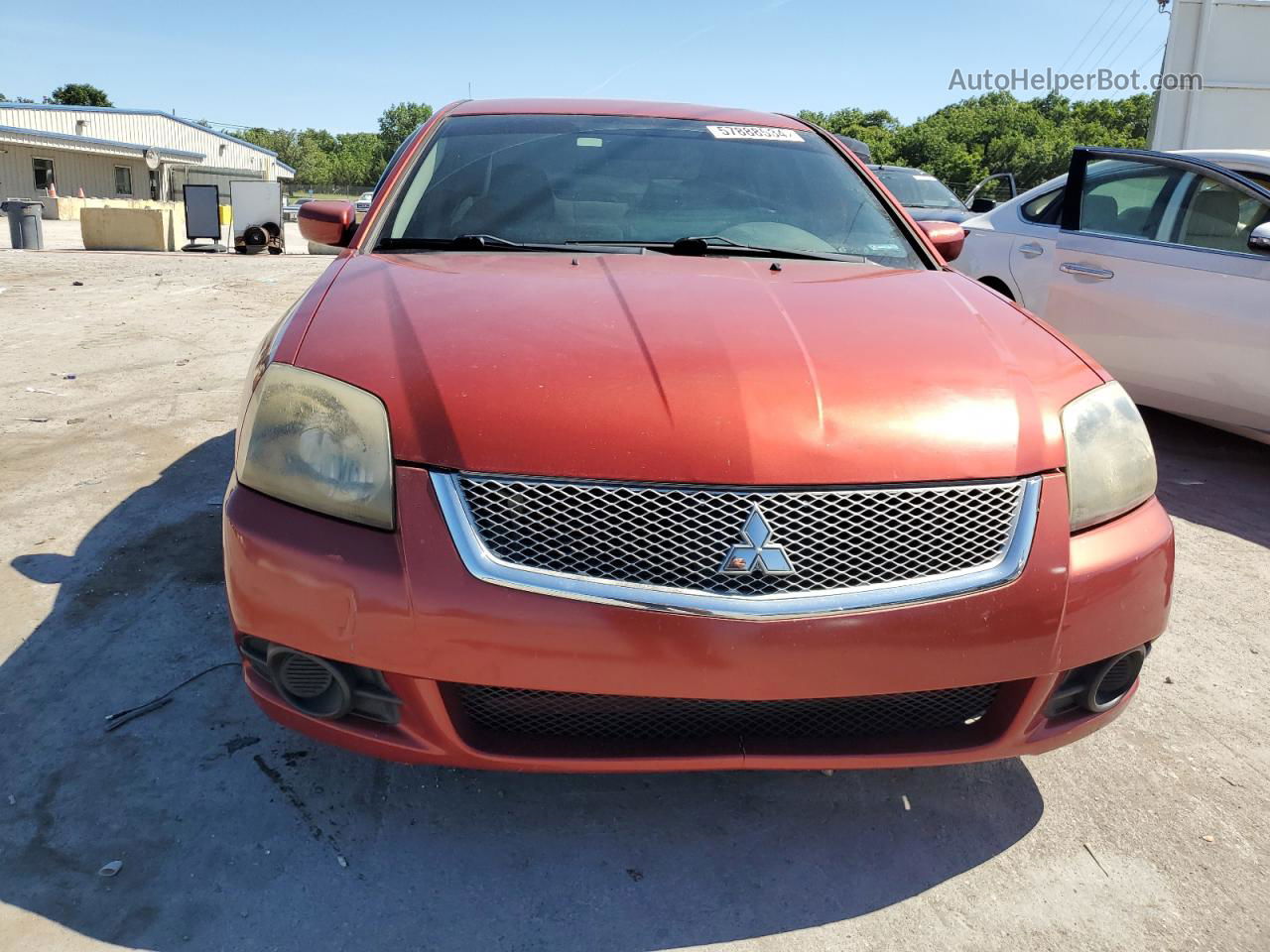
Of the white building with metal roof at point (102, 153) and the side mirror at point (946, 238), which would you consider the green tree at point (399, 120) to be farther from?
the side mirror at point (946, 238)

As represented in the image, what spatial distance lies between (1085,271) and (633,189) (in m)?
3.04

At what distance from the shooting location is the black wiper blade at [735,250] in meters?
2.70

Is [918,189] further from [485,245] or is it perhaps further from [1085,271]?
[485,245]

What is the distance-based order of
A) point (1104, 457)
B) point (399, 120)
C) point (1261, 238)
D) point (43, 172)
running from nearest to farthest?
point (1104, 457) < point (1261, 238) < point (43, 172) < point (399, 120)

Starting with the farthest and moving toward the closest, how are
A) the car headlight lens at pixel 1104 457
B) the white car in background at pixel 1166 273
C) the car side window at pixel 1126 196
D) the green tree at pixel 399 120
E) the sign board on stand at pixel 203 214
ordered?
1. the green tree at pixel 399 120
2. the sign board on stand at pixel 203 214
3. the car side window at pixel 1126 196
4. the white car in background at pixel 1166 273
5. the car headlight lens at pixel 1104 457

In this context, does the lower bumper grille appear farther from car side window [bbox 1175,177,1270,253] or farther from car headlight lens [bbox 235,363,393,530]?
car side window [bbox 1175,177,1270,253]

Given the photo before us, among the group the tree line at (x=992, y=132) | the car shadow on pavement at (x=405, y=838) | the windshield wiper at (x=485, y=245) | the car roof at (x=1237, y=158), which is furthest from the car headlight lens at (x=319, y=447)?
the tree line at (x=992, y=132)

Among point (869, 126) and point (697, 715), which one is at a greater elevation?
point (869, 126)

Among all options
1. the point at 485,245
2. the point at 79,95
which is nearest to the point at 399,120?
the point at 79,95

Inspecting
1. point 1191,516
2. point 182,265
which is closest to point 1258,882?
point 1191,516

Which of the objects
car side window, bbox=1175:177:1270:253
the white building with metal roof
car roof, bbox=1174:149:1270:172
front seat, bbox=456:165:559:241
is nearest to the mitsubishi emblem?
front seat, bbox=456:165:559:241

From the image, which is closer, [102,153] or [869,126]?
[102,153]

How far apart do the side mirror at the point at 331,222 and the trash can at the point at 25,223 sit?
59.7 feet

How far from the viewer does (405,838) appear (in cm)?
198
